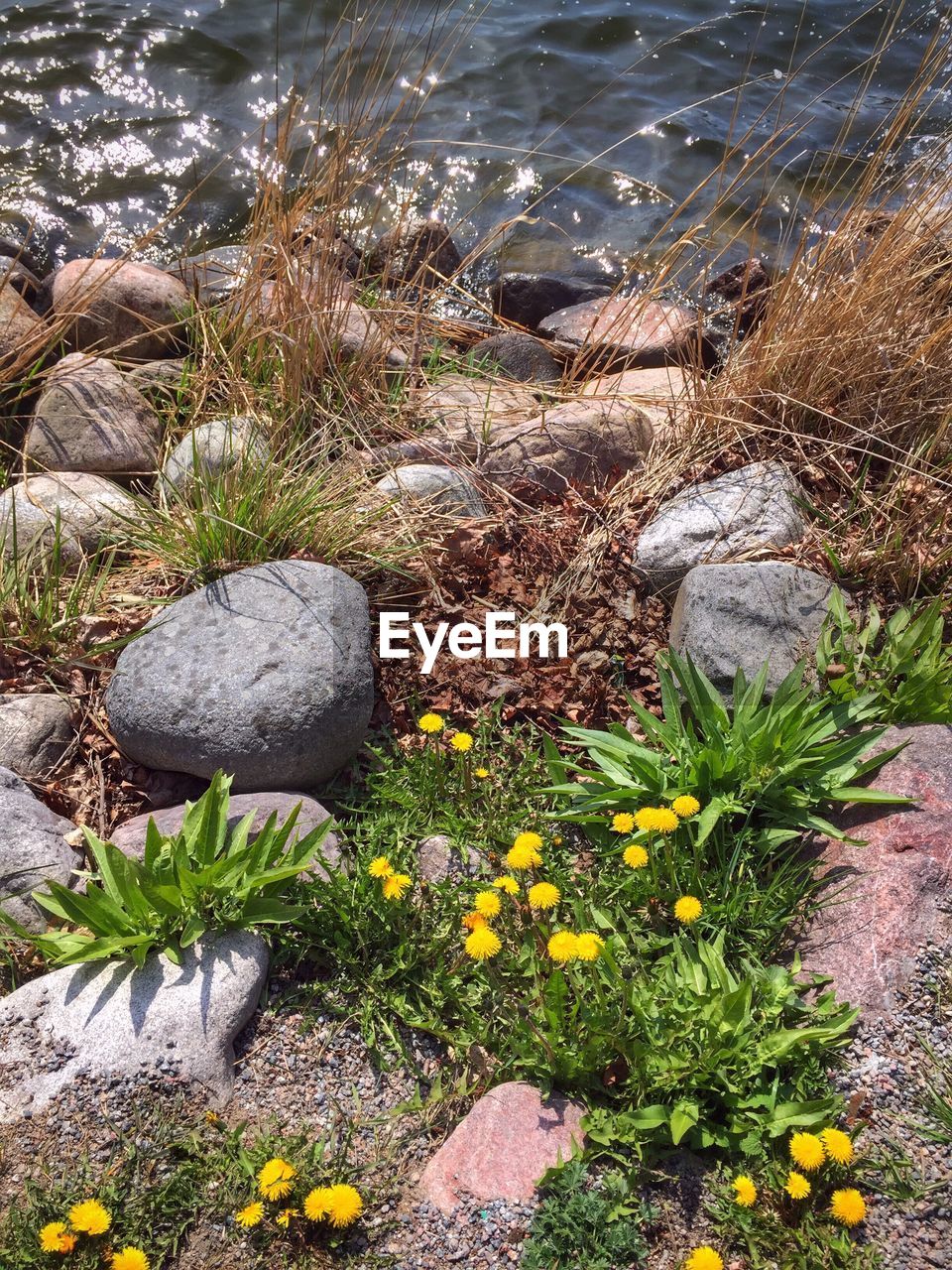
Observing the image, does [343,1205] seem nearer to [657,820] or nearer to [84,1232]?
[84,1232]

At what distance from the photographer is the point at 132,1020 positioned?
264cm

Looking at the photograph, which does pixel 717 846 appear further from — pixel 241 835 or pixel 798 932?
pixel 241 835

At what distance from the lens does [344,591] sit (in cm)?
375

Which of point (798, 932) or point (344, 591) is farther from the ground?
point (344, 591)

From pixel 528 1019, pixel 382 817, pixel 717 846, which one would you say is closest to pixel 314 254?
pixel 382 817

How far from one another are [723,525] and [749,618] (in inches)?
22.9

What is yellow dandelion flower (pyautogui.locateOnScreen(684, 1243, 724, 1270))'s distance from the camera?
2.12 metres

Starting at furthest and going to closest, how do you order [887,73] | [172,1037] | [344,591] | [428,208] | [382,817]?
[887,73]
[428,208]
[344,591]
[382,817]
[172,1037]

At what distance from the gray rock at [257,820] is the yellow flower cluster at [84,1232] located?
1067 mm

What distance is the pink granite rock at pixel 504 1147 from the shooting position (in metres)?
2.38

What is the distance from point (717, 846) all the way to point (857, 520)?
181 centimetres

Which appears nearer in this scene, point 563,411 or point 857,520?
point 857,520

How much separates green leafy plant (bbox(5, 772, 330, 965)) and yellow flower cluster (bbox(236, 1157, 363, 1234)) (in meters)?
0.65

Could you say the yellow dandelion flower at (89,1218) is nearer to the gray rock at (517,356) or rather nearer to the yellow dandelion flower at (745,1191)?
the yellow dandelion flower at (745,1191)
